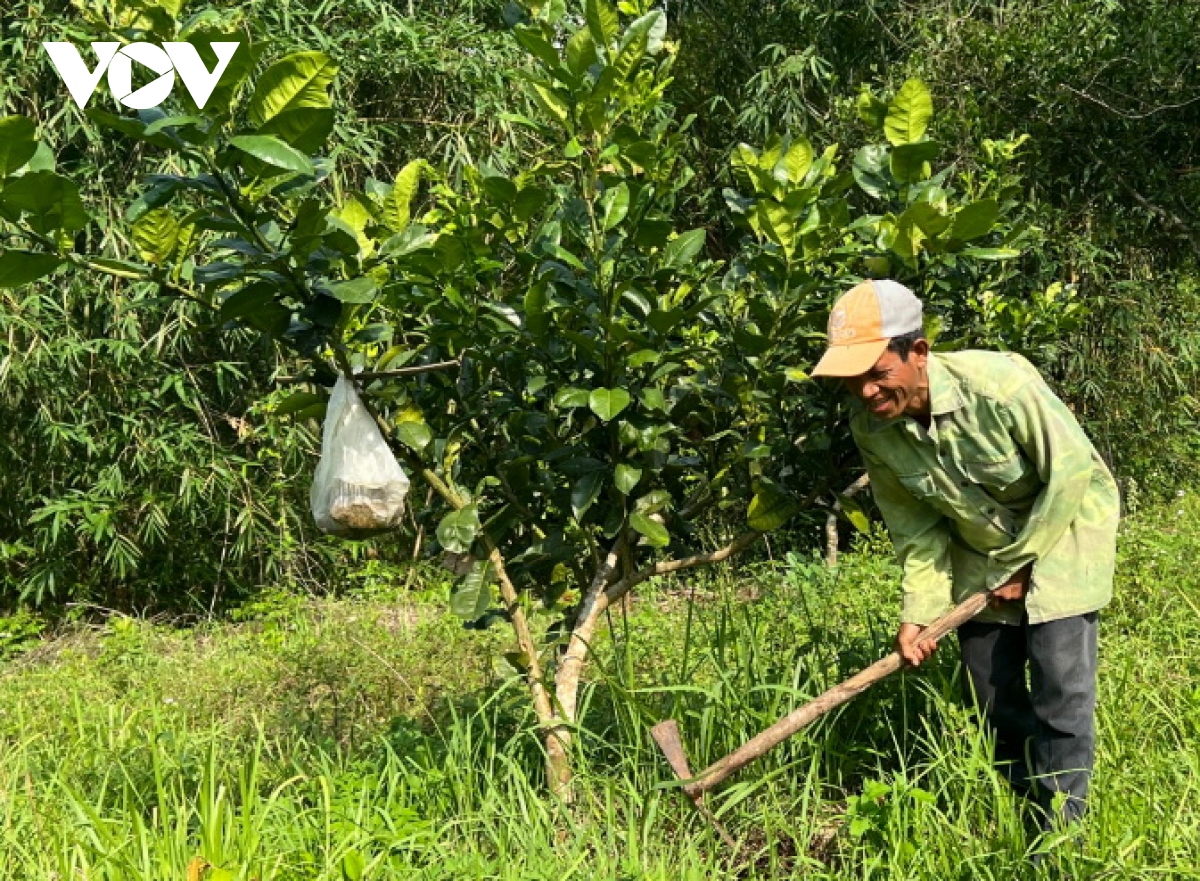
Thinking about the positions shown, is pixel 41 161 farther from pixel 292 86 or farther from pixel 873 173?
pixel 873 173

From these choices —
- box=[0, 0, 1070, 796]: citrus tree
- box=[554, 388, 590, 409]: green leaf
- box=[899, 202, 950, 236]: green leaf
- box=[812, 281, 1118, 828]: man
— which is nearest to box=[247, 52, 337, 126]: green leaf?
box=[0, 0, 1070, 796]: citrus tree

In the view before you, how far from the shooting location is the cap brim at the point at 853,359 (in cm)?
234

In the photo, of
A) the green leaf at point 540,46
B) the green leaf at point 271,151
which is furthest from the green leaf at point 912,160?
the green leaf at point 271,151

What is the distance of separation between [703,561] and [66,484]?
4250 millimetres

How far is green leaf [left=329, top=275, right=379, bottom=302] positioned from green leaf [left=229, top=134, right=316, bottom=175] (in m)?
0.33

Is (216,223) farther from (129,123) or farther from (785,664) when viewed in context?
(785,664)

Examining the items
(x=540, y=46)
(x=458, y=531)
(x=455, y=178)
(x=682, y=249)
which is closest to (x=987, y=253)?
(x=682, y=249)

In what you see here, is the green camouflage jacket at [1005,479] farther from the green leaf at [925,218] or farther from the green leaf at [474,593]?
the green leaf at [474,593]

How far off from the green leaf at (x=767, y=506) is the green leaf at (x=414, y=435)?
0.74 meters

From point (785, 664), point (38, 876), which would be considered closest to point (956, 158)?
point (785, 664)

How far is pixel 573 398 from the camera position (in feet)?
7.82

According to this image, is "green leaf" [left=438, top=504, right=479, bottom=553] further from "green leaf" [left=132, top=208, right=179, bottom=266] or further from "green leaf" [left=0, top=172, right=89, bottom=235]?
"green leaf" [left=0, top=172, right=89, bottom=235]

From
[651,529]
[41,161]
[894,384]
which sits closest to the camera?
[41,161]

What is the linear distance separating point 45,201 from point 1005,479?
1.96 meters
